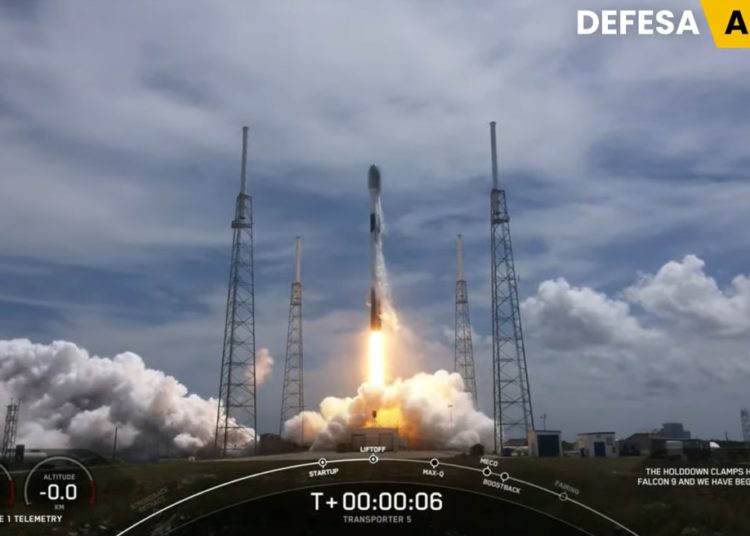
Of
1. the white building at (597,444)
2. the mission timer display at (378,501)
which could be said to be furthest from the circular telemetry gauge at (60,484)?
the white building at (597,444)

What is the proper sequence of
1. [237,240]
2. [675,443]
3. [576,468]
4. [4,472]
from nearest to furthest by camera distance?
[4,472], [576,468], [675,443], [237,240]

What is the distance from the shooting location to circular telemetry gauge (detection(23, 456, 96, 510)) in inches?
1716

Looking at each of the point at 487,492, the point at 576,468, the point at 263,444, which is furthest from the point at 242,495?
the point at 263,444

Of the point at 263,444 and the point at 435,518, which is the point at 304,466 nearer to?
the point at 435,518

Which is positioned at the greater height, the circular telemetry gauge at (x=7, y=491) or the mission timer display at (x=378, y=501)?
the circular telemetry gauge at (x=7, y=491)

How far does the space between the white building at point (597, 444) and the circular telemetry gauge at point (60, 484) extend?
34994 mm

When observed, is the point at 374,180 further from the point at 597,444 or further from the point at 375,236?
the point at 597,444

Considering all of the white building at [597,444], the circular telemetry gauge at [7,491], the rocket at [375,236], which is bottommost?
the circular telemetry gauge at [7,491]

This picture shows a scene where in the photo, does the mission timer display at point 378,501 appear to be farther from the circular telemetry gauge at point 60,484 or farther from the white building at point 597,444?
the white building at point 597,444

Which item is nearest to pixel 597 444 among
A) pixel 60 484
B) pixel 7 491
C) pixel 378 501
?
pixel 378 501

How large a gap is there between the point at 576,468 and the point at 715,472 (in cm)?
824

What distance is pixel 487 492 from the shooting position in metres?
45.9

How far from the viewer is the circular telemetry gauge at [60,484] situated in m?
43.6

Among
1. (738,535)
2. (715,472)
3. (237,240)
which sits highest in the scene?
(237,240)
